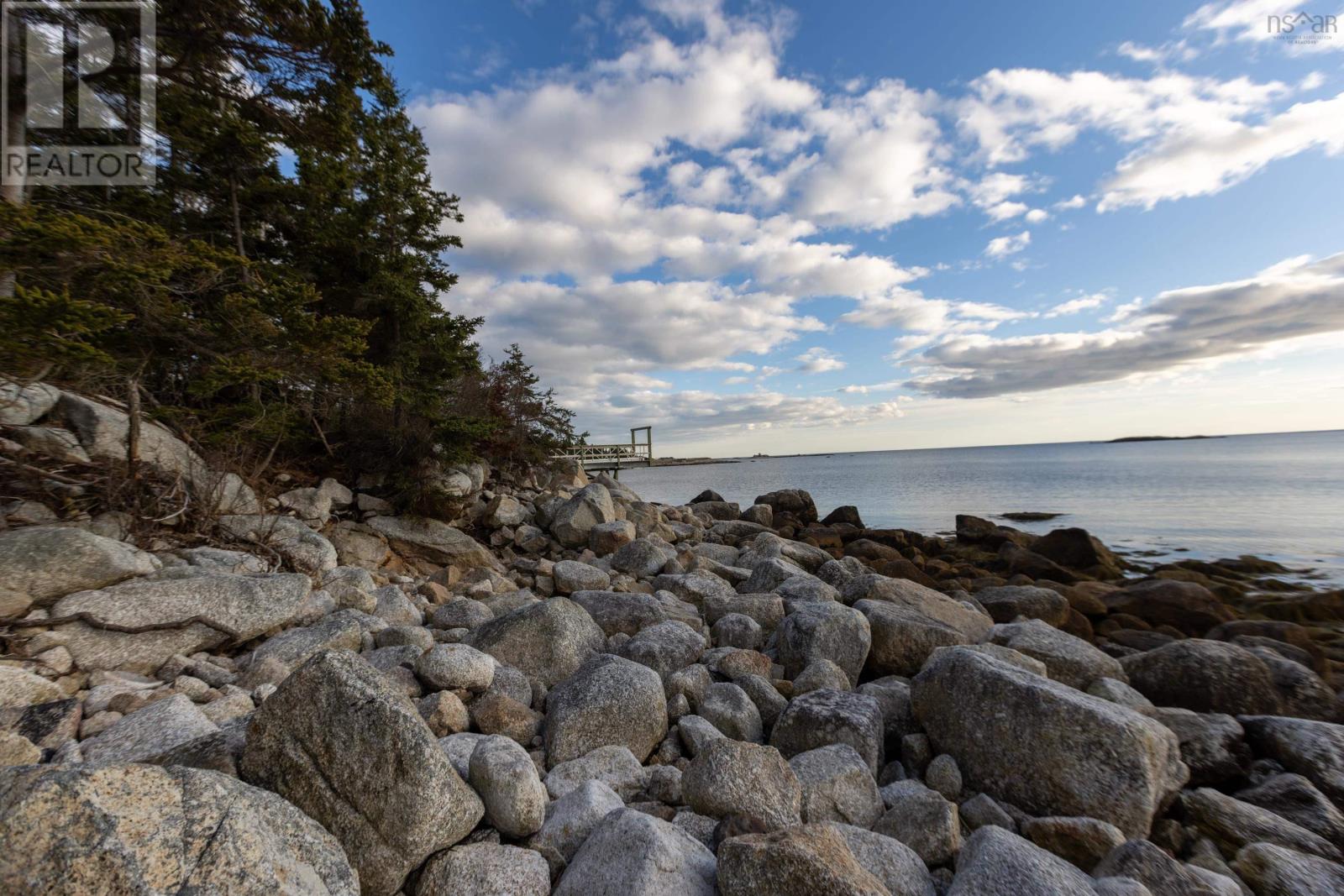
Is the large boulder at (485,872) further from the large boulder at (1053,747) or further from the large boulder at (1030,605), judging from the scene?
the large boulder at (1030,605)

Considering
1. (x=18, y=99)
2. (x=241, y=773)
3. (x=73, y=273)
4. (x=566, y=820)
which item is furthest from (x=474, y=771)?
(x=18, y=99)

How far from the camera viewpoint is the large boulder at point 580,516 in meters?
13.1

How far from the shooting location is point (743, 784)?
362 centimetres

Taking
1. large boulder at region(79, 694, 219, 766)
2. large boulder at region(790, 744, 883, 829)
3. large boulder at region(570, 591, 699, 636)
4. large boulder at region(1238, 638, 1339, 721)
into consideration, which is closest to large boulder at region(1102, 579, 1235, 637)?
large boulder at region(1238, 638, 1339, 721)

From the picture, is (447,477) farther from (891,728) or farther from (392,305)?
(891,728)

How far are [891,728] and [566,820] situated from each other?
3.13 m

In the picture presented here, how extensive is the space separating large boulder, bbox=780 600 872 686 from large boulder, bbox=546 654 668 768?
6.36 ft

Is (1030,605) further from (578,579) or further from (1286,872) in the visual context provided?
(578,579)

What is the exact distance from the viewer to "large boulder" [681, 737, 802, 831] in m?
3.56

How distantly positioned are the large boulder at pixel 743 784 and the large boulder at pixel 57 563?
541 cm

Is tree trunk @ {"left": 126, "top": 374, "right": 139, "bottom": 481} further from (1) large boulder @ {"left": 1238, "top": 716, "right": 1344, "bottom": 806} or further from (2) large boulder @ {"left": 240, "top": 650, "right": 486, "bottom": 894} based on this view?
(1) large boulder @ {"left": 1238, "top": 716, "right": 1344, "bottom": 806}

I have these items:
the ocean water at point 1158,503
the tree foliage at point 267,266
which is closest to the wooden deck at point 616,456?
the ocean water at point 1158,503

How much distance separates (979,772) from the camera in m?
4.32

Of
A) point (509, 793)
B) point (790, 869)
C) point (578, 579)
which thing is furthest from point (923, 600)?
point (509, 793)
